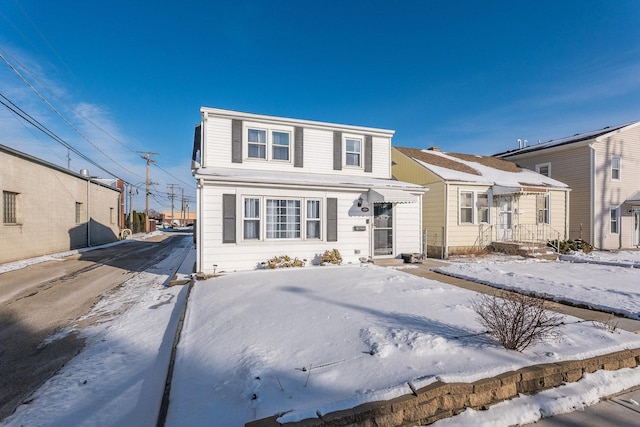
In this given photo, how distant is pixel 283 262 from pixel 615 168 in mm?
19951

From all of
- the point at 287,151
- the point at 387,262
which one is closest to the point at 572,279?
the point at 387,262

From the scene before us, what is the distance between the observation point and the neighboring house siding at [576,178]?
1611 centimetres

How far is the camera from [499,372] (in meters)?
2.95

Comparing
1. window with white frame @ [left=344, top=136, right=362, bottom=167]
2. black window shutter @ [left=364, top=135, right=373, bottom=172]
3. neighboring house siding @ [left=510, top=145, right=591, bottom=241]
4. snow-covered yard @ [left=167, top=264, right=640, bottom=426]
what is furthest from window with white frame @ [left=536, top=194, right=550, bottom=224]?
snow-covered yard @ [left=167, top=264, right=640, bottom=426]

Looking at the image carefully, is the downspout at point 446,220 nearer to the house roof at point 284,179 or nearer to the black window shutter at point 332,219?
the house roof at point 284,179

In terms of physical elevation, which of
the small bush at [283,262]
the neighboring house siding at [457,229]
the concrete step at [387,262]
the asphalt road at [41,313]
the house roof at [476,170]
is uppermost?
the house roof at [476,170]

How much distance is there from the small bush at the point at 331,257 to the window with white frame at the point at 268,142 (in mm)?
3835

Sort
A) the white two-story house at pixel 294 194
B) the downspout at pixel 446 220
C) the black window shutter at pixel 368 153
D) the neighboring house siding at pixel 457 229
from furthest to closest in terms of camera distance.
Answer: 1. the neighboring house siding at pixel 457 229
2. the downspout at pixel 446 220
3. the black window shutter at pixel 368 153
4. the white two-story house at pixel 294 194

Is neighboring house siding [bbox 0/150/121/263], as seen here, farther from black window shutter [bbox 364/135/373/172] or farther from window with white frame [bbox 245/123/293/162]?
black window shutter [bbox 364/135/373/172]

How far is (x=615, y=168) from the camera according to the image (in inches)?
657

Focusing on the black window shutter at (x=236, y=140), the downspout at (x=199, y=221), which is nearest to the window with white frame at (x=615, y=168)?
the black window shutter at (x=236, y=140)

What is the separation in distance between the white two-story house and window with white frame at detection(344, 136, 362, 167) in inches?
1.6

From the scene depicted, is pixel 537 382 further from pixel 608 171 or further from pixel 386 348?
pixel 608 171

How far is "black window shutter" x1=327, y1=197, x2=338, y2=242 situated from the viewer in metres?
9.85
